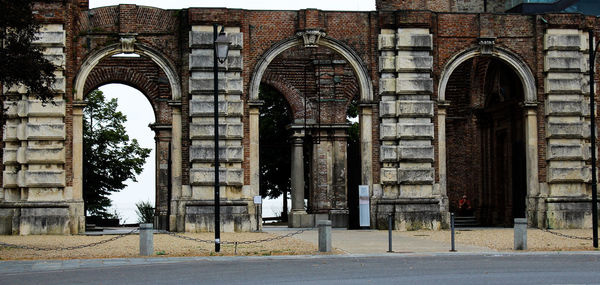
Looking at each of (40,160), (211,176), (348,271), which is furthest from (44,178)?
(348,271)

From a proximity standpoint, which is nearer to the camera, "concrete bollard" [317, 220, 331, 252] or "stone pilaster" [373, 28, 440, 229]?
"concrete bollard" [317, 220, 331, 252]

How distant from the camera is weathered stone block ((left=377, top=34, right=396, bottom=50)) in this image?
104 feet

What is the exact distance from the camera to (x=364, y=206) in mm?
31203

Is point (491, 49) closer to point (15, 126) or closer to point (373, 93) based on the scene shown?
point (373, 93)

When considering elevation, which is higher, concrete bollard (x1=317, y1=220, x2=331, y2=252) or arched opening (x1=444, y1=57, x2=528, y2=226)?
arched opening (x1=444, y1=57, x2=528, y2=226)

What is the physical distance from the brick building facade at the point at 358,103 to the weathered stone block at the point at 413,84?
31 mm

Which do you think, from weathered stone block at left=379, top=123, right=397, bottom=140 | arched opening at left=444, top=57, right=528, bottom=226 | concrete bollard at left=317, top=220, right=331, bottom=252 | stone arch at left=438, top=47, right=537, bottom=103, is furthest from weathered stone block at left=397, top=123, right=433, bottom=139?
concrete bollard at left=317, top=220, right=331, bottom=252

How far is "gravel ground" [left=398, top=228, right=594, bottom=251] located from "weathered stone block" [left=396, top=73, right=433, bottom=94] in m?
4.35

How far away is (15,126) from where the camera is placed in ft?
98.7

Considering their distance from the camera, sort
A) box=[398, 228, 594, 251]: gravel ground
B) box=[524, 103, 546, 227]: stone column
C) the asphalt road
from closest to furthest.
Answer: the asphalt road
box=[398, 228, 594, 251]: gravel ground
box=[524, 103, 546, 227]: stone column

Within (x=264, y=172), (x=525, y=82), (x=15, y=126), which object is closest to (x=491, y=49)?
(x=525, y=82)

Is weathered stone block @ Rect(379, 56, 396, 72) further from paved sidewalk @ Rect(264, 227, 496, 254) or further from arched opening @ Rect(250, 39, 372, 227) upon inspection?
arched opening @ Rect(250, 39, 372, 227)

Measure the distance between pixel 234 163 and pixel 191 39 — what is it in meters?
3.92

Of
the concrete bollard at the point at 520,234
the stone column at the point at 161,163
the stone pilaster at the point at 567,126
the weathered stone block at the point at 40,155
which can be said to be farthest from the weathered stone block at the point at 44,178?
the stone pilaster at the point at 567,126
